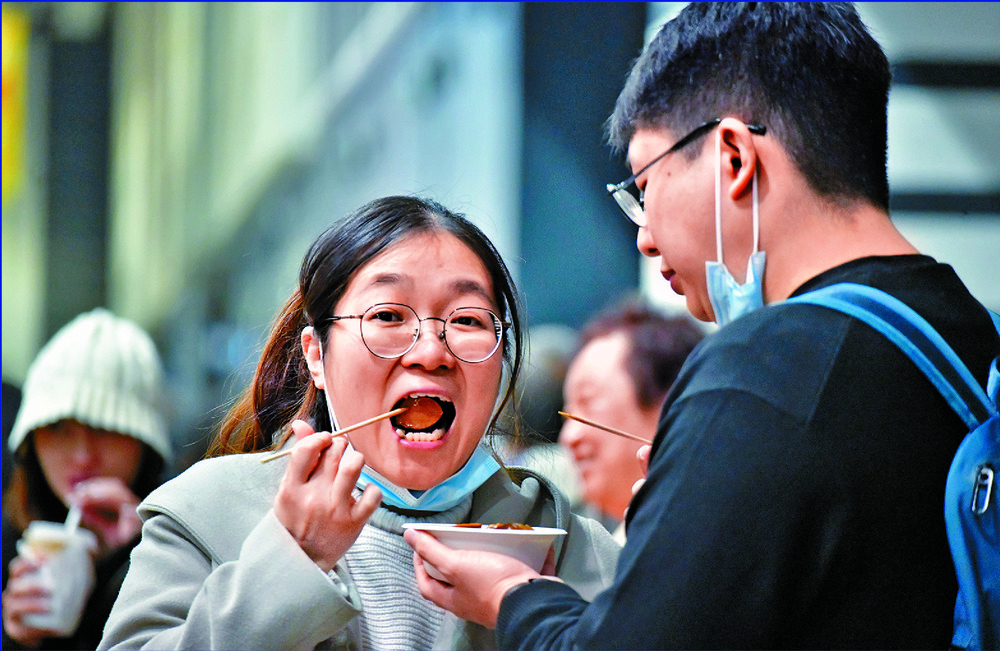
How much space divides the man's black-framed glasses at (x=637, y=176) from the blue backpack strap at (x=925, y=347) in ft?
1.06

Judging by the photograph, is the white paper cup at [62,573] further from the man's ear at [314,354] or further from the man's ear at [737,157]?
the man's ear at [737,157]

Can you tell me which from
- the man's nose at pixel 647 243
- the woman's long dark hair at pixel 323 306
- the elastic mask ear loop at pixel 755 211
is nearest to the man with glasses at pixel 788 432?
the elastic mask ear loop at pixel 755 211

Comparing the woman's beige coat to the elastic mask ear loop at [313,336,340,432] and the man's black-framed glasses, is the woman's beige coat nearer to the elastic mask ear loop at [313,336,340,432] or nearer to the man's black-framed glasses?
the elastic mask ear loop at [313,336,340,432]

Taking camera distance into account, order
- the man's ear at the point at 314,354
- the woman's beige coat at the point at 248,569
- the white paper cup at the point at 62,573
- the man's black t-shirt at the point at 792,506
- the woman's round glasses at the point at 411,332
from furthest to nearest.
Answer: the white paper cup at the point at 62,573 → the man's ear at the point at 314,354 → the woman's round glasses at the point at 411,332 → the woman's beige coat at the point at 248,569 → the man's black t-shirt at the point at 792,506

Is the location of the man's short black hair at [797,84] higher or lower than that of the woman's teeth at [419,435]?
higher

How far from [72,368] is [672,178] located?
7.90 feet

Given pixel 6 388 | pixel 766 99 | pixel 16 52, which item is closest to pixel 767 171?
pixel 766 99

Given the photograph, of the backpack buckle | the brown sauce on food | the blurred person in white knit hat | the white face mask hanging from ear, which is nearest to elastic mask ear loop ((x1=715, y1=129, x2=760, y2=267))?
the white face mask hanging from ear

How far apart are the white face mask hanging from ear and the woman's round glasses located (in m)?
0.42

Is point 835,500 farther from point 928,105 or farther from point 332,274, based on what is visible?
point 928,105

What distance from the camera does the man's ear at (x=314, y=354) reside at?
1802mm

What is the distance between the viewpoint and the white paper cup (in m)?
2.78

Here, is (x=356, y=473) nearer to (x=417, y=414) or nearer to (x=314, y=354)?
(x=417, y=414)

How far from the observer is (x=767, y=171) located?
1.44 m
